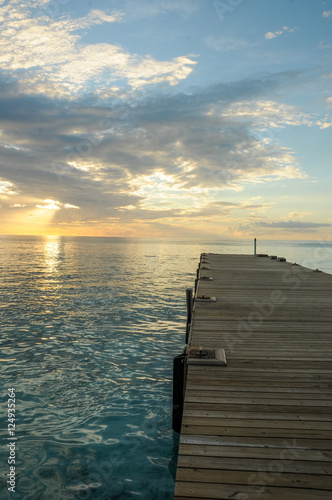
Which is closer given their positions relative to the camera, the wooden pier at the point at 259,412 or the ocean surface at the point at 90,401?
the wooden pier at the point at 259,412

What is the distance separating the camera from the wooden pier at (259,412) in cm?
310

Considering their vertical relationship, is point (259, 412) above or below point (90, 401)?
above

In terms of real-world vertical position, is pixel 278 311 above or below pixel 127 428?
above

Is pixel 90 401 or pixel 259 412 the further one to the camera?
pixel 90 401

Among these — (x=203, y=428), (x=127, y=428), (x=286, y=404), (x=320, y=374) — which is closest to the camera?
(x=203, y=428)

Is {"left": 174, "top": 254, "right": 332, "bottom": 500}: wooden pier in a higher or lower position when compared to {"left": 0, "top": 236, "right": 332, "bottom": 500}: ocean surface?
higher

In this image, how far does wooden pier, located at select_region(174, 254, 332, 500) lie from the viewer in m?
3.10

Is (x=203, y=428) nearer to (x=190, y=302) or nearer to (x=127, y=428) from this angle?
(x=127, y=428)

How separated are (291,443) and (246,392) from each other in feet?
3.93

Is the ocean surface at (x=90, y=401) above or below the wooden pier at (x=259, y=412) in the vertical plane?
below

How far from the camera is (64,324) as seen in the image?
15055mm

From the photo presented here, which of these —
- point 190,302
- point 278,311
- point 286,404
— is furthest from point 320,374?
point 190,302

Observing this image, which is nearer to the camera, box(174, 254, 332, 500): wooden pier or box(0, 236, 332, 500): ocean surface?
box(174, 254, 332, 500): wooden pier

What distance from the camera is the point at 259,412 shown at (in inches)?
168
